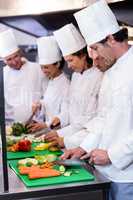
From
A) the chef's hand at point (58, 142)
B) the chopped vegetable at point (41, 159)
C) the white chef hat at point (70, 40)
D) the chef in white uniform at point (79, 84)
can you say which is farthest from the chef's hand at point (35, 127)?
the chopped vegetable at point (41, 159)

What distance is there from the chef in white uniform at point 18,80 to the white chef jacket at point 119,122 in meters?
1.30

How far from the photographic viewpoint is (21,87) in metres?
2.90

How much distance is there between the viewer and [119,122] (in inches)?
56.0

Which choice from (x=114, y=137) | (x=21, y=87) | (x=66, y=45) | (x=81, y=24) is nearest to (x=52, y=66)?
(x=66, y=45)

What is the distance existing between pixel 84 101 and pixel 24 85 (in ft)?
3.16

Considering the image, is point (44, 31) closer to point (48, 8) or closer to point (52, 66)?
point (48, 8)

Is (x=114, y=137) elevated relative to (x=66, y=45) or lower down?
lower down

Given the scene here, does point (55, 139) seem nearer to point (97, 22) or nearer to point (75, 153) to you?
point (75, 153)

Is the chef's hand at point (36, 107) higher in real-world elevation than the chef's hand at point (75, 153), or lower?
lower

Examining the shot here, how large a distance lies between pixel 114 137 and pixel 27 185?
1.11 feet

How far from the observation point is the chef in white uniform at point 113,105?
1411 millimetres

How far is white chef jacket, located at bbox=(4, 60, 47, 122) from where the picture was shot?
2822 millimetres

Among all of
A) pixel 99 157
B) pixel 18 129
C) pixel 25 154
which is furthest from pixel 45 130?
pixel 99 157

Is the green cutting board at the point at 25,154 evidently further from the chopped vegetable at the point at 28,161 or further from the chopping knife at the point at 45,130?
the chopping knife at the point at 45,130
